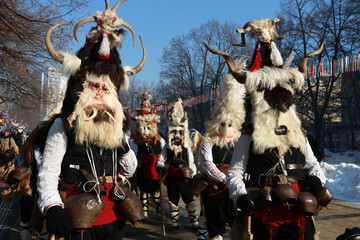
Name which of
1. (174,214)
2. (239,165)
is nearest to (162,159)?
(174,214)

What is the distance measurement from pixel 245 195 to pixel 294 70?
1.30 m

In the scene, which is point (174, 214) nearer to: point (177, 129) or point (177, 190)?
point (177, 190)

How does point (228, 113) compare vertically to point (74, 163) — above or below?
above

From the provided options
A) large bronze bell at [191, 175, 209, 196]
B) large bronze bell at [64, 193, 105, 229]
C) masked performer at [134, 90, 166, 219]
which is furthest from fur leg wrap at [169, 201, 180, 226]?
large bronze bell at [64, 193, 105, 229]

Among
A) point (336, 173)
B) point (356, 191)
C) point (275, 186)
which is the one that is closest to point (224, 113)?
point (275, 186)

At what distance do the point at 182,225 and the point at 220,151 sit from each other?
2.78 m

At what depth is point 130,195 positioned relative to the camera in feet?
9.83

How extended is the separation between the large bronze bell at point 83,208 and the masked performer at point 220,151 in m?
2.68

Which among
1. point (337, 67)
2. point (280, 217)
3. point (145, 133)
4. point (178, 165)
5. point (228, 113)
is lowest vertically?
point (280, 217)

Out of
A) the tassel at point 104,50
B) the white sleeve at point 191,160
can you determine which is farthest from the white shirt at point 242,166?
the white sleeve at point 191,160

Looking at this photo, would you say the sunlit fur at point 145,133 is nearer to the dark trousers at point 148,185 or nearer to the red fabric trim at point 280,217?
the dark trousers at point 148,185

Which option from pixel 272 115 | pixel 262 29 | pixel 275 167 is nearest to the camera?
pixel 275 167

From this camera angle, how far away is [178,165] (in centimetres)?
748

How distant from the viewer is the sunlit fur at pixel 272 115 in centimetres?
314
